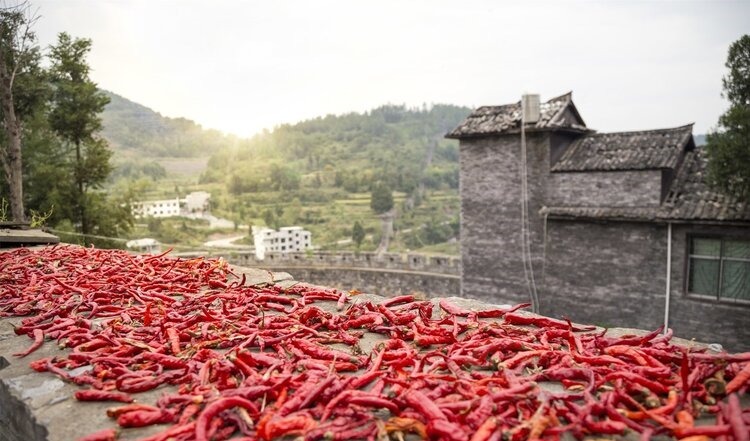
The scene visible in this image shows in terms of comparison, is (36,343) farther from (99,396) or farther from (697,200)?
(697,200)

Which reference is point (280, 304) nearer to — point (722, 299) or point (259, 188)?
point (722, 299)

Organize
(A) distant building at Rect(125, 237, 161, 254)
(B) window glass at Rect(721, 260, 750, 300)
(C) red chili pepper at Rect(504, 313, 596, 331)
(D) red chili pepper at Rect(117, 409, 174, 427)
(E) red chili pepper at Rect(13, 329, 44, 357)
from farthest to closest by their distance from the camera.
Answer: (A) distant building at Rect(125, 237, 161, 254) → (B) window glass at Rect(721, 260, 750, 300) → (C) red chili pepper at Rect(504, 313, 596, 331) → (E) red chili pepper at Rect(13, 329, 44, 357) → (D) red chili pepper at Rect(117, 409, 174, 427)

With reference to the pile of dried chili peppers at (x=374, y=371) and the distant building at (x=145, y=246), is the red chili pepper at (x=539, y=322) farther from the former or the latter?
the distant building at (x=145, y=246)

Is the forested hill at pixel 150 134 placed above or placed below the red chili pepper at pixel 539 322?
above

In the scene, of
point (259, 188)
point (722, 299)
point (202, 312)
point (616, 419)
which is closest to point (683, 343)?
point (616, 419)

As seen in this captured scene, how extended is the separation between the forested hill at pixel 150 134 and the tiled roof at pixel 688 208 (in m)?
117

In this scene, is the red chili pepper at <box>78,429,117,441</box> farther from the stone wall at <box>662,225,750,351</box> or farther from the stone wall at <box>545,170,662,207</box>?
the stone wall at <box>545,170,662,207</box>

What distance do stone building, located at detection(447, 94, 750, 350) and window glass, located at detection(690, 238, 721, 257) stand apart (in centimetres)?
3

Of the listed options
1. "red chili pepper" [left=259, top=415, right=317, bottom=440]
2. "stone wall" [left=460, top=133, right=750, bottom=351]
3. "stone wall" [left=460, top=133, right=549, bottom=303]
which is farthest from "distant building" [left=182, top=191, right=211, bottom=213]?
"red chili pepper" [left=259, top=415, right=317, bottom=440]

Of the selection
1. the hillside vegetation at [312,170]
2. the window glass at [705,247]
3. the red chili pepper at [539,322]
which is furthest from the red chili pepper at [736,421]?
the hillside vegetation at [312,170]

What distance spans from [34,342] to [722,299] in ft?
49.5

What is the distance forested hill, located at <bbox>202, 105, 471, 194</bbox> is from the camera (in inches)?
3716

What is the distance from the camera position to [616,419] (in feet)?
8.07

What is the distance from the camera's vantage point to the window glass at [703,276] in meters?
13.1
